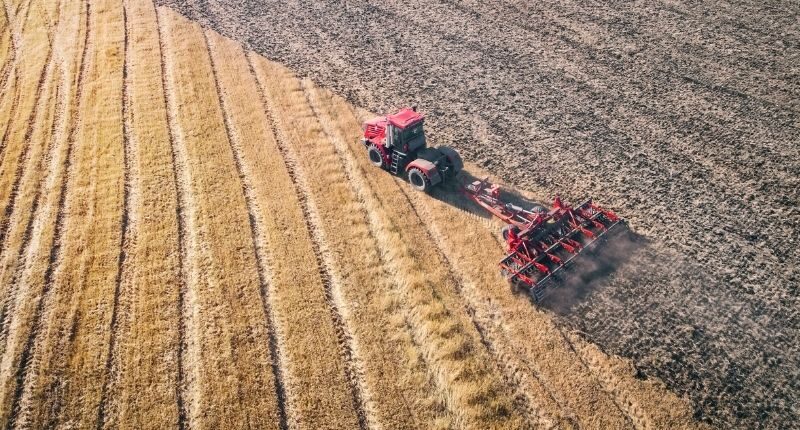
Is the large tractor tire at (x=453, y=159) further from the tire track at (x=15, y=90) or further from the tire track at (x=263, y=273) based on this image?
the tire track at (x=15, y=90)

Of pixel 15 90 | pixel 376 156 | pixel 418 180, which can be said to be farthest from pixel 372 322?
pixel 15 90

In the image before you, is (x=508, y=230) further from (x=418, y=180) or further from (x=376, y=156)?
(x=376, y=156)

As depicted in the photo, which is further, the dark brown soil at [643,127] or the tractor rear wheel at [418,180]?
the tractor rear wheel at [418,180]

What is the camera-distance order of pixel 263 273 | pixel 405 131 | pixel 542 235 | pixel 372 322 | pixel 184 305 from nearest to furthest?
1. pixel 372 322
2. pixel 184 305
3. pixel 263 273
4. pixel 542 235
5. pixel 405 131

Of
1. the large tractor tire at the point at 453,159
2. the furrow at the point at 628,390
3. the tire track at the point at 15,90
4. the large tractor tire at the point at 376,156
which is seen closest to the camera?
the furrow at the point at 628,390

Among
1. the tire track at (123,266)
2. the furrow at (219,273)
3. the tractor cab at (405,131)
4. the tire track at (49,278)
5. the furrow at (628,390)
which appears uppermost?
the tractor cab at (405,131)

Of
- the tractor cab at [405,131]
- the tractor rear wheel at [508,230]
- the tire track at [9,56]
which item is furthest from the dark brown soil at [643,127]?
the tire track at [9,56]
